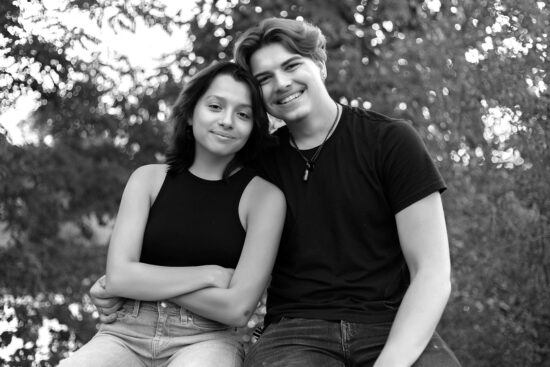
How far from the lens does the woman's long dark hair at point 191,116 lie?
3.03 metres

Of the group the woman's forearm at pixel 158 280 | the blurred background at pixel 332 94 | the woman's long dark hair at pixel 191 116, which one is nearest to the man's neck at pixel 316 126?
the woman's long dark hair at pixel 191 116

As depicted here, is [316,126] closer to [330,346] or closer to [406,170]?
[406,170]

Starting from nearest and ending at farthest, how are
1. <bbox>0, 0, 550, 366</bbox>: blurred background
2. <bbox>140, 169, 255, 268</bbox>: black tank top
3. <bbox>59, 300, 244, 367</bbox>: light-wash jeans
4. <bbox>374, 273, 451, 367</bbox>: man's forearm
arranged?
1. <bbox>374, 273, 451, 367</bbox>: man's forearm
2. <bbox>59, 300, 244, 367</bbox>: light-wash jeans
3. <bbox>140, 169, 255, 268</bbox>: black tank top
4. <bbox>0, 0, 550, 366</bbox>: blurred background

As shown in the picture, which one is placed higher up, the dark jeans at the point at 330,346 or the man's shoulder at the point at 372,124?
the man's shoulder at the point at 372,124

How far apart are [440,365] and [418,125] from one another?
6.27ft

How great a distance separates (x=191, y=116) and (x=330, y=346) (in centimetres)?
104

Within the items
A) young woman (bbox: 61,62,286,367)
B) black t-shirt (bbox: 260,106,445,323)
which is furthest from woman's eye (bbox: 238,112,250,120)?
black t-shirt (bbox: 260,106,445,323)

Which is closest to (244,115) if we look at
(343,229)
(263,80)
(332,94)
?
(263,80)

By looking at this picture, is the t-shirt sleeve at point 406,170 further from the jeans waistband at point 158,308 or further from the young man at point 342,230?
the jeans waistband at point 158,308

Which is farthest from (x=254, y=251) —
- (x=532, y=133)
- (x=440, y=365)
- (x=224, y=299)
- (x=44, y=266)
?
(x=44, y=266)

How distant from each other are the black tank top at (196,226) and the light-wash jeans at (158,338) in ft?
0.60

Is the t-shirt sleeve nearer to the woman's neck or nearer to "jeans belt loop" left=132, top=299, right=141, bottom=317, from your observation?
the woman's neck

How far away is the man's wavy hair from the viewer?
301 centimetres

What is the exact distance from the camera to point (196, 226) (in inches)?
117
